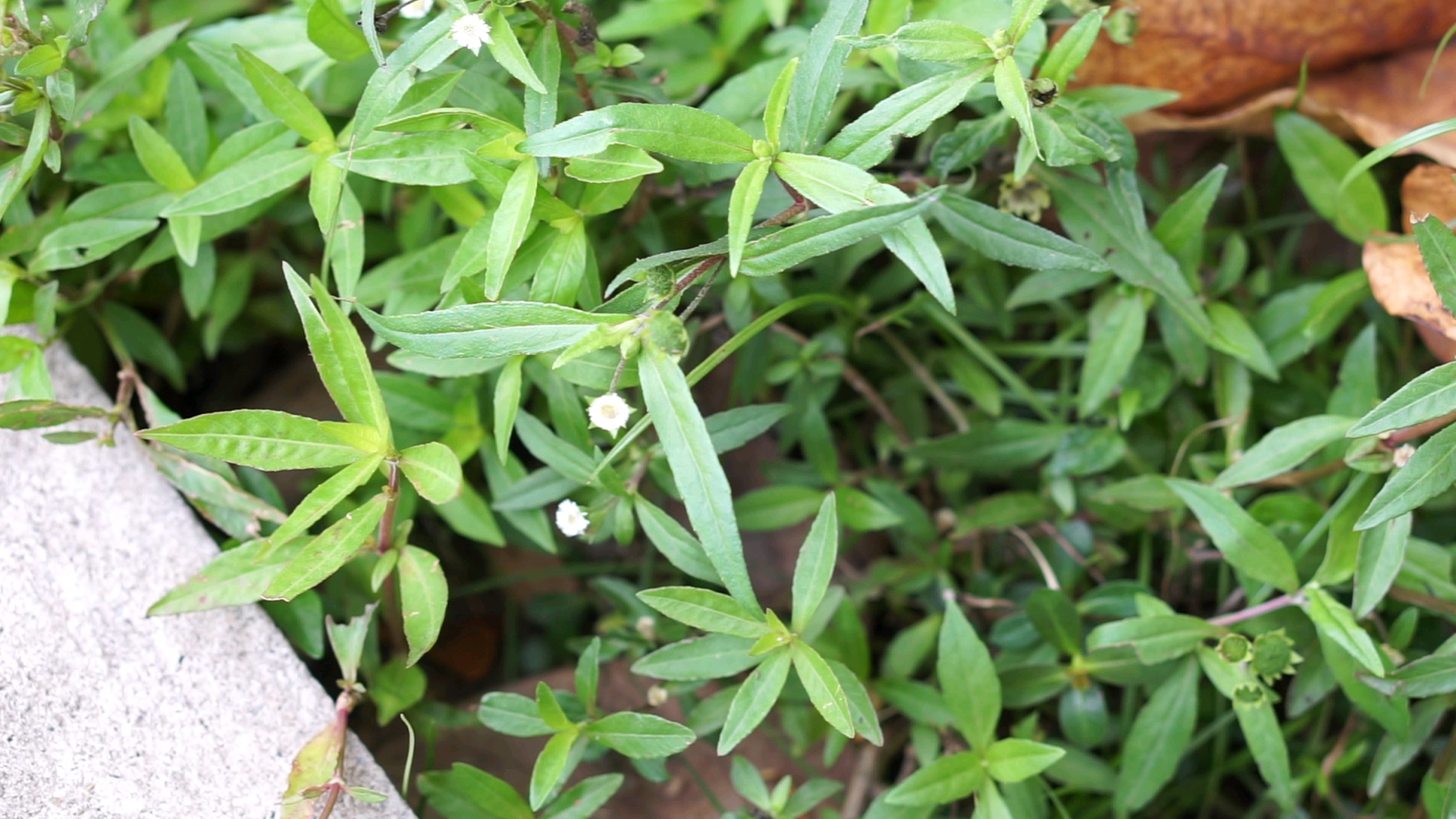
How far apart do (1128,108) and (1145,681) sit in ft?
2.57

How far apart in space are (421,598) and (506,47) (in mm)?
600

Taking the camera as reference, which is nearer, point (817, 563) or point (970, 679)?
point (817, 563)

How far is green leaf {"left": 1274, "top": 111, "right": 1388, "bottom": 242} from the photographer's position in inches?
61.1

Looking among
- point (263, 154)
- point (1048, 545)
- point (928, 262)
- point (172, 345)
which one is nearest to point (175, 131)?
point (263, 154)

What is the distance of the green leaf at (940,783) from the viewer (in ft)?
4.32

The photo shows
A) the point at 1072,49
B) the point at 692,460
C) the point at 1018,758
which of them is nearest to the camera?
the point at 692,460

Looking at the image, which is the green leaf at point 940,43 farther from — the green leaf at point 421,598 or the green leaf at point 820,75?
the green leaf at point 421,598

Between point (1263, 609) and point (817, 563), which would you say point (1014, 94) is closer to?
point (817, 563)

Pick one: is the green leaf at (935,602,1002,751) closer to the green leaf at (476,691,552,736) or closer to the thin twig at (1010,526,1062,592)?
the thin twig at (1010,526,1062,592)

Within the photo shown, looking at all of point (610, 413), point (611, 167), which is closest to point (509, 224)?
point (611, 167)

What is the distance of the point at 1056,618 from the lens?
1484 mm

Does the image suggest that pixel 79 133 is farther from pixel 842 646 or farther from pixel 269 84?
pixel 842 646

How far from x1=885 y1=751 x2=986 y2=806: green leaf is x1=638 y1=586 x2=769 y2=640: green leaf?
1.06 ft

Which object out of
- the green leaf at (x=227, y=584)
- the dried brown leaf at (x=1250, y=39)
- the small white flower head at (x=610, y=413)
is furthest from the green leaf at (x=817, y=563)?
the dried brown leaf at (x=1250, y=39)
